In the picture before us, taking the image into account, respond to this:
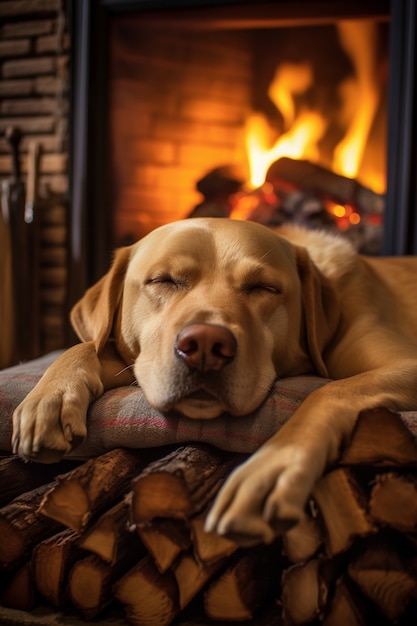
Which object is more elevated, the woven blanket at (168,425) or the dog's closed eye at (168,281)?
the dog's closed eye at (168,281)

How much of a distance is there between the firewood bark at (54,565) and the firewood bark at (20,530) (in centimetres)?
4

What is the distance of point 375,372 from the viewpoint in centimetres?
183

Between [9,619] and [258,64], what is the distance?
3356 mm

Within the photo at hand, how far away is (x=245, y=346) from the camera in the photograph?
171 centimetres

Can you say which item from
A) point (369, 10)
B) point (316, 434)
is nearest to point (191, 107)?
point (369, 10)

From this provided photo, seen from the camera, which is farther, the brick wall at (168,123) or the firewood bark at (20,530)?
the brick wall at (168,123)

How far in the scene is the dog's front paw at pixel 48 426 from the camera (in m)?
1.61

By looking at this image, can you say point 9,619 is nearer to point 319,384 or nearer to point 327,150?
point 319,384

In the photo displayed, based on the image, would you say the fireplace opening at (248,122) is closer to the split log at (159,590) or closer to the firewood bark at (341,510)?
the firewood bark at (341,510)

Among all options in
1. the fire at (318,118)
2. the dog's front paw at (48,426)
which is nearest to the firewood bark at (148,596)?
the dog's front paw at (48,426)

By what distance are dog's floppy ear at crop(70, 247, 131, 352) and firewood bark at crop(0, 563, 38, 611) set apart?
0.74 m

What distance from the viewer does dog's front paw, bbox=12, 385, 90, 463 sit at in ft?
5.28

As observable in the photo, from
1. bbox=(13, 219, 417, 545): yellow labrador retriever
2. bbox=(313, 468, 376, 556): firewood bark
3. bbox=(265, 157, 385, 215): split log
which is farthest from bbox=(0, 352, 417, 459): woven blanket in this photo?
bbox=(265, 157, 385, 215): split log

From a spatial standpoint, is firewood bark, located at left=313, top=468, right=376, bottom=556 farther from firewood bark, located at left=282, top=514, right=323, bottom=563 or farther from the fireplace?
the fireplace
